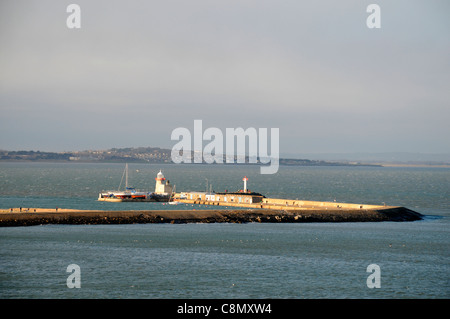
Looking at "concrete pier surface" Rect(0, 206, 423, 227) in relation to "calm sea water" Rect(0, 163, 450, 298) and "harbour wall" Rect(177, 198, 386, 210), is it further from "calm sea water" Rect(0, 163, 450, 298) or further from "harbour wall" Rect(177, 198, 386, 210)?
"harbour wall" Rect(177, 198, 386, 210)

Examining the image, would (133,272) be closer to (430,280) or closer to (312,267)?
(312,267)

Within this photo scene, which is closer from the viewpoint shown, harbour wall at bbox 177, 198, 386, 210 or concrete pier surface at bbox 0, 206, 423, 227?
concrete pier surface at bbox 0, 206, 423, 227

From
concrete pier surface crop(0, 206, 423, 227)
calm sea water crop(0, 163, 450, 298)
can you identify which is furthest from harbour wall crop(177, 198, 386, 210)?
calm sea water crop(0, 163, 450, 298)

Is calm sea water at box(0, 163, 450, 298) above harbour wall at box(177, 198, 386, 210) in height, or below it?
below

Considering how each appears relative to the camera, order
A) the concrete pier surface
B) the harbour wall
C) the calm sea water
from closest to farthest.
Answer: the calm sea water < the concrete pier surface < the harbour wall

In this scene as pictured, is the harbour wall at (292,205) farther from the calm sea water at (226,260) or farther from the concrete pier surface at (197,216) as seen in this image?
the calm sea water at (226,260)

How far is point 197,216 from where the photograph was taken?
73.1 m

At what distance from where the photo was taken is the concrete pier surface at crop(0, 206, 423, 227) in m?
66.8

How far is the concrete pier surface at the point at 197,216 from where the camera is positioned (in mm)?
66750

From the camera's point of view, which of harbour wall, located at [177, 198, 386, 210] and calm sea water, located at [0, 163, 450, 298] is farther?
harbour wall, located at [177, 198, 386, 210]

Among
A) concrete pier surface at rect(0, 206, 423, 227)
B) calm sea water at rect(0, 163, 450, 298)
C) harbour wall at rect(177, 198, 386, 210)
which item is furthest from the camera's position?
harbour wall at rect(177, 198, 386, 210)
